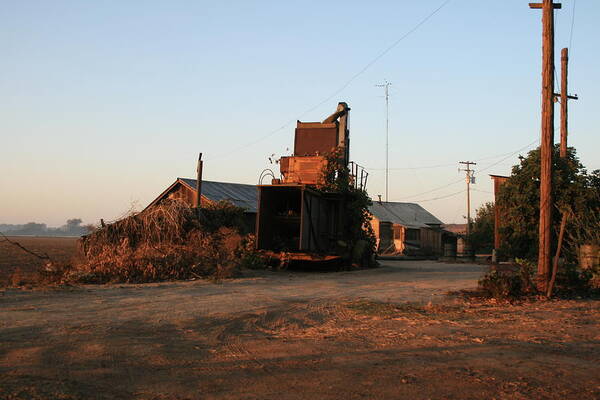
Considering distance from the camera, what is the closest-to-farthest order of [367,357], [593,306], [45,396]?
[45,396] → [367,357] → [593,306]

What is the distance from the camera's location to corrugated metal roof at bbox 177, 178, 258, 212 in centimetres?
3696

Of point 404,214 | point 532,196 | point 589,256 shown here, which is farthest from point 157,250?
point 404,214

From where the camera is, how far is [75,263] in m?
16.1

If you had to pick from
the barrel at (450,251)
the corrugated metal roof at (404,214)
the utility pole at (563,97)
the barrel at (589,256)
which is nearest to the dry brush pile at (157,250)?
the barrel at (589,256)

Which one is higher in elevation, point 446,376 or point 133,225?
point 133,225

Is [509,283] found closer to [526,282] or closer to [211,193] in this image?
[526,282]

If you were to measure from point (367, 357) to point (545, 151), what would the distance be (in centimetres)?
867

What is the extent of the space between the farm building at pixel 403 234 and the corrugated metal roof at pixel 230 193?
1145cm

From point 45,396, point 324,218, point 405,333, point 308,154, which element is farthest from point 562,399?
point 308,154

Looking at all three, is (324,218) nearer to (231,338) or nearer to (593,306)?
(593,306)

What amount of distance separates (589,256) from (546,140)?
10.5 ft

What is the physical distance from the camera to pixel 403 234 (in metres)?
48.2

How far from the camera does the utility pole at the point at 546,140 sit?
12.5 metres

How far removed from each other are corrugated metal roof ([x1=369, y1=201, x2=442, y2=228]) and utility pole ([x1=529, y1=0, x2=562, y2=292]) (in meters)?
35.3
